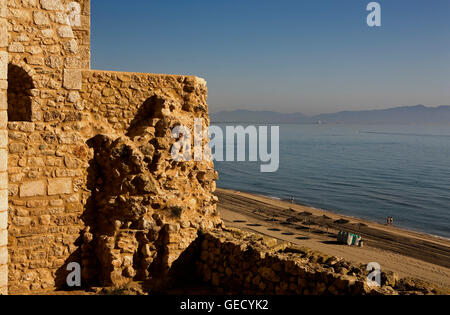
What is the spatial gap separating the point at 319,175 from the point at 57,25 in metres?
58.0

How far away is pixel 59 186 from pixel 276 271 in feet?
11.5

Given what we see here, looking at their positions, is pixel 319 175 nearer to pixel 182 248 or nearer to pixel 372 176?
pixel 372 176

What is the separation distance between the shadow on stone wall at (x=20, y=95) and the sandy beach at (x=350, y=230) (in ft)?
60.1

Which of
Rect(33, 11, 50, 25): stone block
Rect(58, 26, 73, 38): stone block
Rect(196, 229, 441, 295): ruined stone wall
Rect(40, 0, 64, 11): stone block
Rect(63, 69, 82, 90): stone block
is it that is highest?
Rect(40, 0, 64, 11): stone block

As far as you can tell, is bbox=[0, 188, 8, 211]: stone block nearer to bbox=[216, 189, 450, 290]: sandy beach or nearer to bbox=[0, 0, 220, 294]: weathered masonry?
bbox=[0, 0, 220, 294]: weathered masonry

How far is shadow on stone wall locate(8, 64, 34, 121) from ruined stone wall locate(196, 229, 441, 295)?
3.45 m

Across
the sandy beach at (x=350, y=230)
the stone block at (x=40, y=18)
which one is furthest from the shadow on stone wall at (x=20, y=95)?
the sandy beach at (x=350, y=230)

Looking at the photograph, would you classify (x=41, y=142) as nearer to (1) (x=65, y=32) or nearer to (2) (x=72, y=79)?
(2) (x=72, y=79)

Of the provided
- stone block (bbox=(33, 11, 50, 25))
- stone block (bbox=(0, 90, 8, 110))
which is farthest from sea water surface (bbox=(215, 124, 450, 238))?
stone block (bbox=(0, 90, 8, 110))

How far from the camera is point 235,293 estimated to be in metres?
6.11

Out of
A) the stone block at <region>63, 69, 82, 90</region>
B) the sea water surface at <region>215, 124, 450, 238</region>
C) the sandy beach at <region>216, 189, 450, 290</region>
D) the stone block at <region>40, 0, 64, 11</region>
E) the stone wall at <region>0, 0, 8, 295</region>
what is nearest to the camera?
the stone wall at <region>0, 0, 8, 295</region>

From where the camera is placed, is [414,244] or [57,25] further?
[414,244]

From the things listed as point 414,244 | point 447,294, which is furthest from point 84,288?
point 414,244

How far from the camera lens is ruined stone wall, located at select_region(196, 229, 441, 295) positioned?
4828mm
